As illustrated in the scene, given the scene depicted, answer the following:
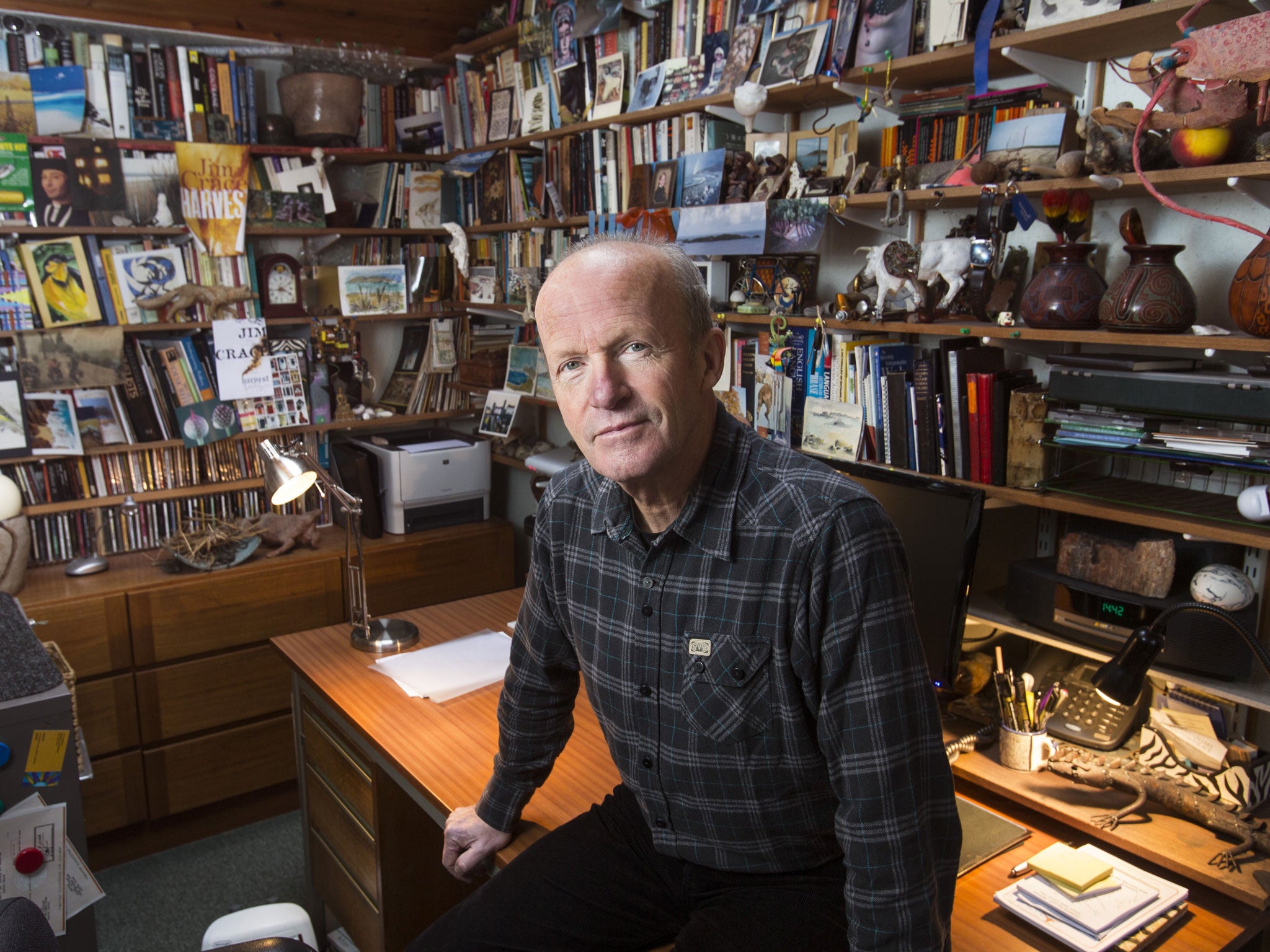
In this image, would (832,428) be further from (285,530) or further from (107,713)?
(107,713)

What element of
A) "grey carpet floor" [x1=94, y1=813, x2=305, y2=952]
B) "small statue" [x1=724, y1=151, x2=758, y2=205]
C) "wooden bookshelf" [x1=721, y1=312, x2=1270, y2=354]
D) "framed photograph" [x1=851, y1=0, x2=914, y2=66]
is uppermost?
"framed photograph" [x1=851, y1=0, x2=914, y2=66]

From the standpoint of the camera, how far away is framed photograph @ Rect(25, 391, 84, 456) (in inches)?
116

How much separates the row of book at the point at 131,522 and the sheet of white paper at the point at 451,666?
1.54 metres

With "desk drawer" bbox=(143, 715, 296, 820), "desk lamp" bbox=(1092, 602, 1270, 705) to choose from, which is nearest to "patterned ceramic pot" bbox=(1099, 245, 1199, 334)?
"desk lamp" bbox=(1092, 602, 1270, 705)

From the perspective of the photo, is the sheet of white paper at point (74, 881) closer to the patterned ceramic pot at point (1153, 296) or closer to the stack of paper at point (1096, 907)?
the stack of paper at point (1096, 907)

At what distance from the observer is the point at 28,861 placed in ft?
4.07

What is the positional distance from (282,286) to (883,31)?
227 cm

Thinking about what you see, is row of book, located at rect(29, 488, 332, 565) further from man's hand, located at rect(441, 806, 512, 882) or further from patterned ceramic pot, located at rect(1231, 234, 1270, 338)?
patterned ceramic pot, located at rect(1231, 234, 1270, 338)

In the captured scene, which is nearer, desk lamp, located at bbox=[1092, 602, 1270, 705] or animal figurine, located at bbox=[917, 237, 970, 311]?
desk lamp, located at bbox=[1092, 602, 1270, 705]

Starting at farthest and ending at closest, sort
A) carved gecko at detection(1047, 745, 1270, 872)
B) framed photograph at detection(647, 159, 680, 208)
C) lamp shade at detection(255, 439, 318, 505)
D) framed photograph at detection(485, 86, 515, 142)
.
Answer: framed photograph at detection(485, 86, 515, 142) < framed photograph at detection(647, 159, 680, 208) < lamp shade at detection(255, 439, 318, 505) < carved gecko at detection(1047, 745, 1270, 872)

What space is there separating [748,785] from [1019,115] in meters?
1.42

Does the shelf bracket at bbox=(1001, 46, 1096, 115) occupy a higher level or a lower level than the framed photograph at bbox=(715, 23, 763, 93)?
lower

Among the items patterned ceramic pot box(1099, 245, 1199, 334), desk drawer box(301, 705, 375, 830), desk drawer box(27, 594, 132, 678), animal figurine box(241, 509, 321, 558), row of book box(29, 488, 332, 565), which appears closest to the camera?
patterned ceramic pot box(1099, 245, 1199, 334)

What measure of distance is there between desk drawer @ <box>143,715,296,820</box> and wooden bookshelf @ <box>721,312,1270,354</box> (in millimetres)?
2066
